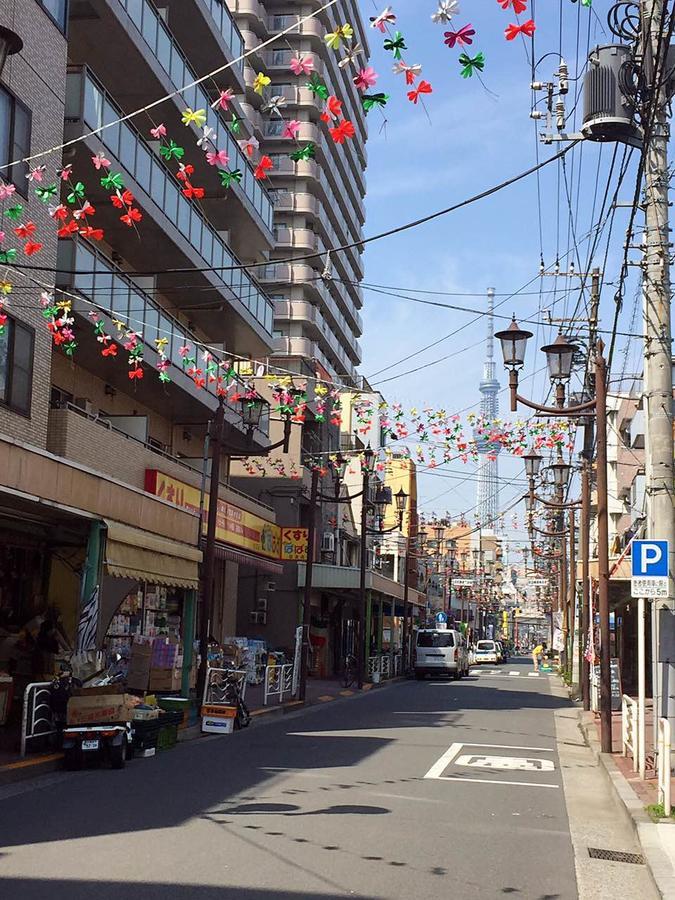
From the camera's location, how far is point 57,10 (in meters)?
20.7

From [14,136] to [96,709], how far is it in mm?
9836

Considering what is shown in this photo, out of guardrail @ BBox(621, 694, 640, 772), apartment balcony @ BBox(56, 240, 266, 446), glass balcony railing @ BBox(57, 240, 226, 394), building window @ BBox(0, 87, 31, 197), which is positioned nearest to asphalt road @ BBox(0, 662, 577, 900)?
guardrail @ BBox(621, 694, 640, 772)

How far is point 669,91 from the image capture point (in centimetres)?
1395

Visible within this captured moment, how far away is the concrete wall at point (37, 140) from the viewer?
1833 cm

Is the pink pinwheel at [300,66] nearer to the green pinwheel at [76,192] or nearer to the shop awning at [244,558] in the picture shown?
the green pinwheel at [76,192]

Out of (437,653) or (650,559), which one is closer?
(650,559)

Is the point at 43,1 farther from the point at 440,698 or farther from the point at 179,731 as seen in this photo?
the point at 440,698

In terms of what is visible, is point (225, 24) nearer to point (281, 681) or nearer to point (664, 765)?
point (281, 681)

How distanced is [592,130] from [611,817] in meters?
8.29

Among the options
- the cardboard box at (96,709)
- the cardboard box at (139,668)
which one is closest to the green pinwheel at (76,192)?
the cardboard box at (96,709)

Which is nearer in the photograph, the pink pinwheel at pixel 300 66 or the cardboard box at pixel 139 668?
the pink pinwheel at pixel 300 66

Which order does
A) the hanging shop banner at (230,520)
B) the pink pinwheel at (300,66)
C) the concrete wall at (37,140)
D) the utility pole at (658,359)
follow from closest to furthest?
the pink pinwheel at (300,66) → the utility pole at (658,359) → the concrete wall at (37,140) → the hanging shop banner at (230,520)

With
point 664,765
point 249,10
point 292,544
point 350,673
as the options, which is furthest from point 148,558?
point 249,10

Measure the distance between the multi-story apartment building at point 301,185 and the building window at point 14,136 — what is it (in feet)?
149
